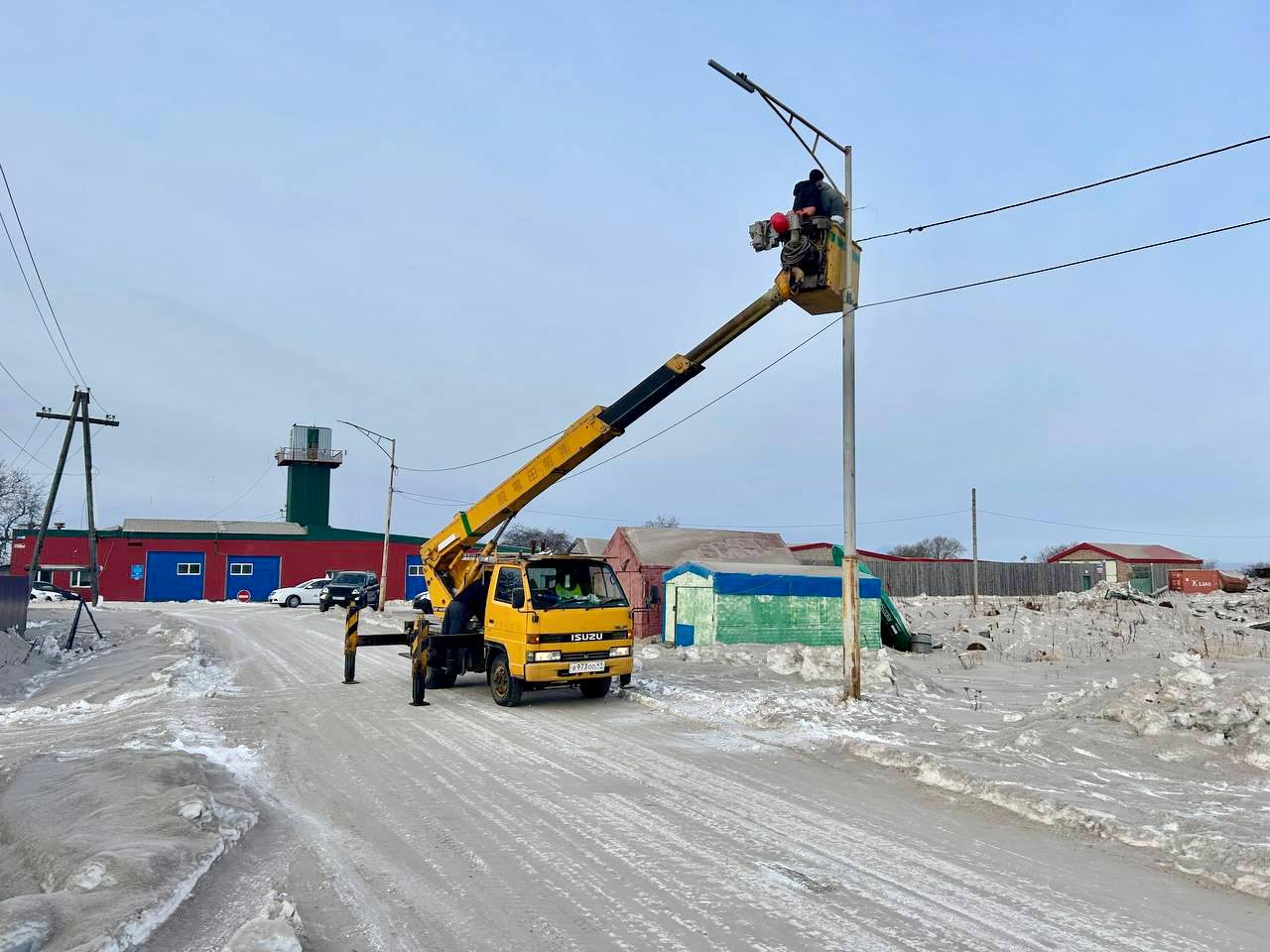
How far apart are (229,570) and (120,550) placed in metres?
5.99

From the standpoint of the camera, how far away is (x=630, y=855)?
20.3ft

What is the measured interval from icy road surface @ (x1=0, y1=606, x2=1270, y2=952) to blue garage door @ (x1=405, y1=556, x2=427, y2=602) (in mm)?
46939

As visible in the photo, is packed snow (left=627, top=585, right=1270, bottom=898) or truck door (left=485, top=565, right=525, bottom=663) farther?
truck door (left=485, top=565, right=525, bottom=663)

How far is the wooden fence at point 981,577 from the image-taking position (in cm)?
4819

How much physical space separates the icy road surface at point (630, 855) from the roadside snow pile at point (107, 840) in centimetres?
17

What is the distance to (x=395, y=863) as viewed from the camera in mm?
Answer: 6012

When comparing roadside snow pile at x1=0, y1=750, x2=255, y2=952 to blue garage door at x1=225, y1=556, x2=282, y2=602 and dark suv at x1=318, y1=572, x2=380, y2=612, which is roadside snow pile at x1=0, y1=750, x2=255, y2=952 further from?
blue garage door at x1=225, y1=556, x2=282, y2=602

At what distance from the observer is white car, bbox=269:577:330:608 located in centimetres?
4406

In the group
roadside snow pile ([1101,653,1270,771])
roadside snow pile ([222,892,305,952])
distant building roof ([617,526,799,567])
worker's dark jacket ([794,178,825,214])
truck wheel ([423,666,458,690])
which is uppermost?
worker's dark jacket ([794,178,825,214])

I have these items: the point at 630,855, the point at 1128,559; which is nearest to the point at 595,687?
the point at 630,855

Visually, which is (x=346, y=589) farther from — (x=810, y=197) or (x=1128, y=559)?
(x=1128, y=559)

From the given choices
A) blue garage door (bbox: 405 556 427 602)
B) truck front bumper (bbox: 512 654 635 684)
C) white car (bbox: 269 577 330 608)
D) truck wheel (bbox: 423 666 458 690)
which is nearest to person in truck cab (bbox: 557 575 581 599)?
truck front bumper (bbox: 512 654 635 684)

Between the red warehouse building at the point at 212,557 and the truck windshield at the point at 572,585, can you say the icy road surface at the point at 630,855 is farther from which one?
the red warehouse building at the point at 212,557

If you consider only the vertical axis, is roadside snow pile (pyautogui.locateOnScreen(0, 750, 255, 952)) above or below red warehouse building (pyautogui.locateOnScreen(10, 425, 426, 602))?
below
